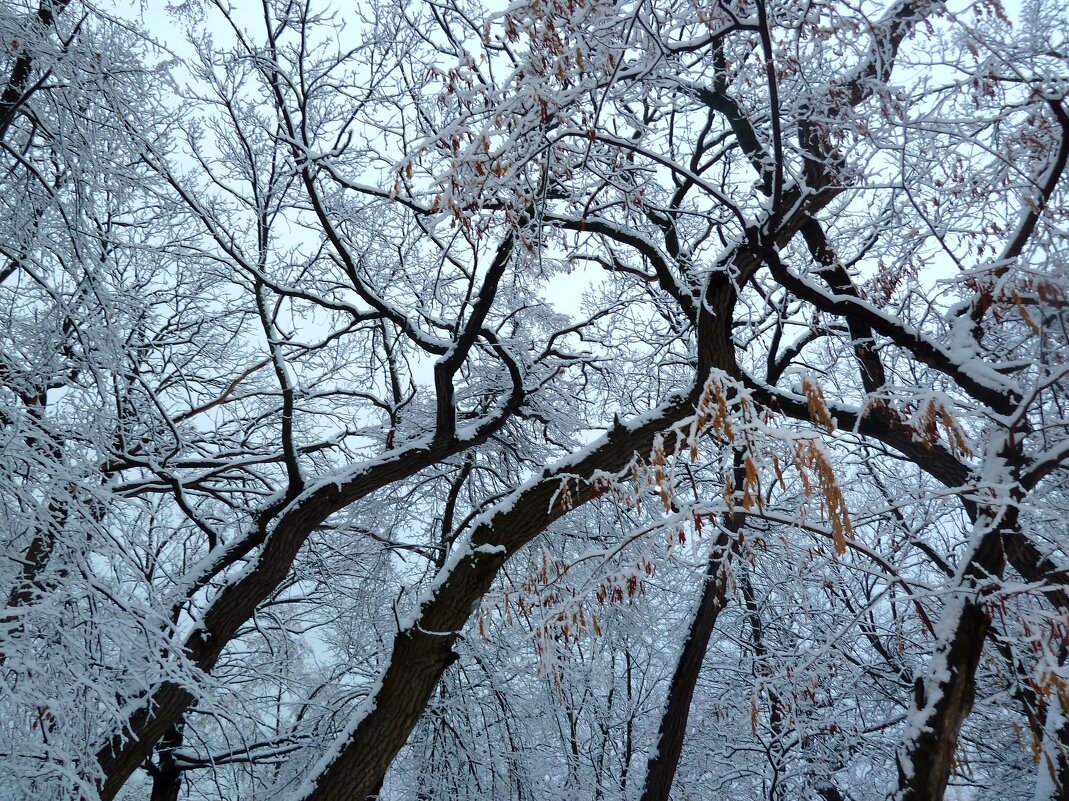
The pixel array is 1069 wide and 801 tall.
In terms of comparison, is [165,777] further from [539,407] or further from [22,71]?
[22,71]

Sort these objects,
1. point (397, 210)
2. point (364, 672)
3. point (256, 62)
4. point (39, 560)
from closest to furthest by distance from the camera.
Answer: point (39, 560)
point (256, 62)
point (397, 210)
point (364, 672)

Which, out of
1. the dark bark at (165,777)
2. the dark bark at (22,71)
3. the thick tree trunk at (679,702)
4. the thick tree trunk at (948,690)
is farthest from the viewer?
the dark bark at (165,777)

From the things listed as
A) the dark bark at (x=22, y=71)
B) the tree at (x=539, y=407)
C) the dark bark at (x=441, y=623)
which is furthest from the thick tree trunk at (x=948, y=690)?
the dark bark at (x=22, y=71)

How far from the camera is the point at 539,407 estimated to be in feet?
21.1

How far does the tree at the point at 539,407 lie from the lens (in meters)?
2.96

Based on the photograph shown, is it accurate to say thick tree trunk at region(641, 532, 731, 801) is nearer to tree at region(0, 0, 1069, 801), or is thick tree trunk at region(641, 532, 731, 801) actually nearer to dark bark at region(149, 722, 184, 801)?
tree at region(0, 0, 1069, 801)

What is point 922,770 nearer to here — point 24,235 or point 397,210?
point 24,235

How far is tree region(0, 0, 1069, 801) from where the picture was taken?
296 centimetres

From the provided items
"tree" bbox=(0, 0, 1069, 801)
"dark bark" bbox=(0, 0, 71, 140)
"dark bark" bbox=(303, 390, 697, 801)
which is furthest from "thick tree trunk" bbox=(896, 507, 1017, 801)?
"dark bark" bbox=(0, 0, 71, 140)

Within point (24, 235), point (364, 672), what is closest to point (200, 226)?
point (24, 235)

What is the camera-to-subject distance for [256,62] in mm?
5102

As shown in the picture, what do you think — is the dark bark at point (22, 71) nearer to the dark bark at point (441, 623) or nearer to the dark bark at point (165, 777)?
the dark bark at point (441, 623)

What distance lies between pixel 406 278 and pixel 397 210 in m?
0.57

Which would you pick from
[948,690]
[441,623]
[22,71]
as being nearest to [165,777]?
[441,623]
